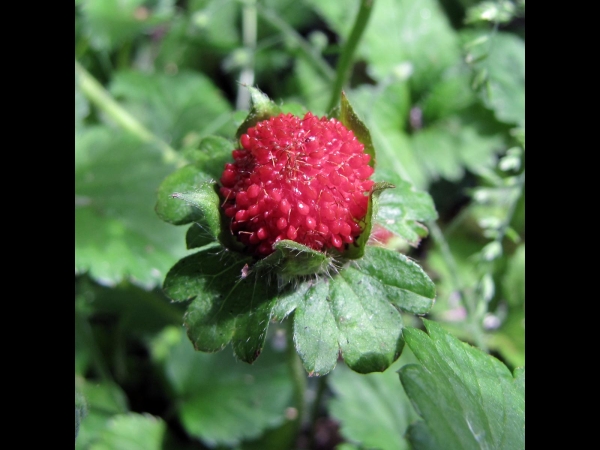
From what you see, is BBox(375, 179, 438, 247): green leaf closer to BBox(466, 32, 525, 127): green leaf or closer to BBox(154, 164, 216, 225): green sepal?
BBox(154, 164, 216, 225): green sepal


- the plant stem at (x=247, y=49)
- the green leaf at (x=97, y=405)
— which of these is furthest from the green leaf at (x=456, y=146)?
the green leaf at (x=97, y=405)

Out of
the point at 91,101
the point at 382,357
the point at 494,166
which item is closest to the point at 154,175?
the point at 91,101

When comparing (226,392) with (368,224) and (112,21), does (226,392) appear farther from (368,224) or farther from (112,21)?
(112,21)

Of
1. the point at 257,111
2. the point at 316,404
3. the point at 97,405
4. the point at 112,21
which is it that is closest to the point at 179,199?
the point at 257,111

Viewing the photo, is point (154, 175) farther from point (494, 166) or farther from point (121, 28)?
point (494, 166)

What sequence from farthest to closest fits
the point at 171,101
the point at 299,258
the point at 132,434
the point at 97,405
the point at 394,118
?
the point at 171,101
the point at 394,118
the point at 97,405
the point at 132,434
the point at 299,258

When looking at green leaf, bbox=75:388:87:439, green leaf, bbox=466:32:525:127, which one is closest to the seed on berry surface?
green leaf, bbox=75:388:87:439
